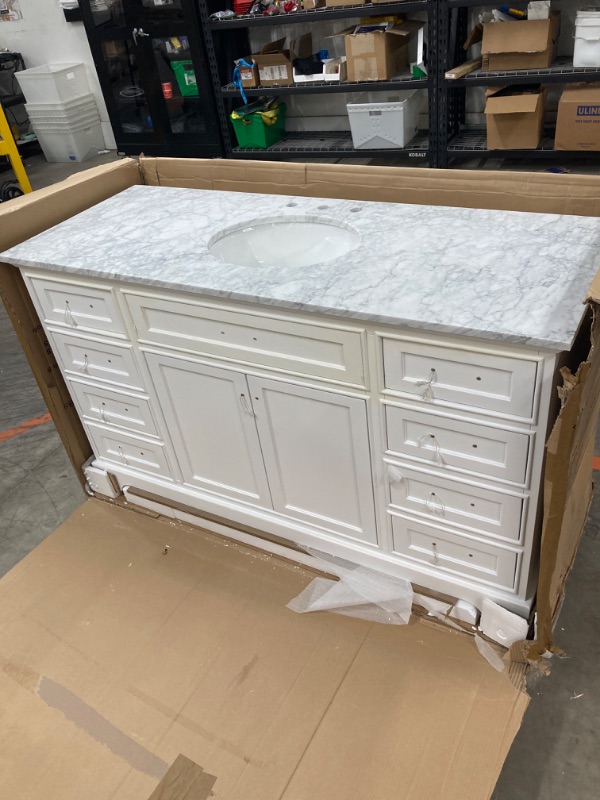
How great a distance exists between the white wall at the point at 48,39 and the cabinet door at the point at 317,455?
15.9ft

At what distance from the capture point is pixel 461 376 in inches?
48.5

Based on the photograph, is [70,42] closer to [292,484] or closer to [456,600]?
[292,484]

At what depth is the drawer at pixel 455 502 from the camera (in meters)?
1.36

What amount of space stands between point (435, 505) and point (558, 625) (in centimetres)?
51

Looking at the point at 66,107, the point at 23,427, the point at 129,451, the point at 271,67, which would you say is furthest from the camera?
the point at 66,107

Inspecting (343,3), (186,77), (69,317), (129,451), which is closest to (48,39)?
(186,77)

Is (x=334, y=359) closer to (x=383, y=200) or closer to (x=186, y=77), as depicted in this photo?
(x=383, y=200)

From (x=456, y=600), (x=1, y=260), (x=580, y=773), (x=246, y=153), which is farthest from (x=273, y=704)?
(x=246, y=153)

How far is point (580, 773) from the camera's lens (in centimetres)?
134

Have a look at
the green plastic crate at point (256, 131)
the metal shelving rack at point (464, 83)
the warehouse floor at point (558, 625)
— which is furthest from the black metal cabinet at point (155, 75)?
the warehouse floor at point (558, 625)

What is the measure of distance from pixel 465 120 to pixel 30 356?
3.03 metres

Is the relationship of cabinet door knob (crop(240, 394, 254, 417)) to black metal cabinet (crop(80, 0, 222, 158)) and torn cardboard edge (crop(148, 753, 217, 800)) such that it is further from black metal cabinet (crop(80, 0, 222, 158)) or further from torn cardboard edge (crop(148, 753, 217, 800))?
black metal cabinet (crop(80, 0, 222, 158))

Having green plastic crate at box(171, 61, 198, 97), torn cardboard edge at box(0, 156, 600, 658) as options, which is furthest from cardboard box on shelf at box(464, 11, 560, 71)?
green plastic crate at box(171, 61, 198, 97)

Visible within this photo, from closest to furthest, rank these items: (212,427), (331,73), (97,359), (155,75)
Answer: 1. (212,427)
2. (97,359)
3. (331,73)
4. (155,75)
